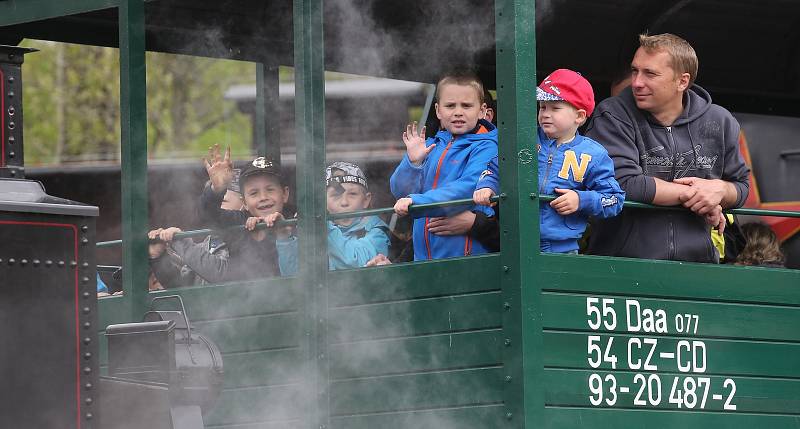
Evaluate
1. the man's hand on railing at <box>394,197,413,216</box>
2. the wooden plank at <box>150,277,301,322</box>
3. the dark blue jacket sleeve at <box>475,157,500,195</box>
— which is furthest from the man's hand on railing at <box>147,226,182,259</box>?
the dark blue jacket sleeve at <box>475,157,500,195</box>

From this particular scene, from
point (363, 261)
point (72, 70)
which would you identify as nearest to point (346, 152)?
point (72, 70)

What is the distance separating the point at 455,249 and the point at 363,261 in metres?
0.59

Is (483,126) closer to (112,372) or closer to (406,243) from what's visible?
(406,243)

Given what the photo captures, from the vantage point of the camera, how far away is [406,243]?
700 cm

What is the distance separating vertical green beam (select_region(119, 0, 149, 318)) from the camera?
657cm

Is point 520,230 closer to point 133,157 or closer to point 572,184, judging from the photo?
point 572,184

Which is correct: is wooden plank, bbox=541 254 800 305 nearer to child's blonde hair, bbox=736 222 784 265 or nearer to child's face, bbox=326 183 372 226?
child's face, bbox=326 183 372 226

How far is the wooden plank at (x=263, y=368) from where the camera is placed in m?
6.09

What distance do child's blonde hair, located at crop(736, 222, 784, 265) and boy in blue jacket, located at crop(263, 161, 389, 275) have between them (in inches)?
88.0

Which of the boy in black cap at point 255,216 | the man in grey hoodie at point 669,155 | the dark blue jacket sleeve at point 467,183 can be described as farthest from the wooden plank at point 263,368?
the man in grey hoodie at point 669,155

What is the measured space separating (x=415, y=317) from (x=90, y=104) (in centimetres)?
2204

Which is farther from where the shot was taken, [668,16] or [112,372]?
[668,16]

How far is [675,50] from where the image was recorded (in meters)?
5.89

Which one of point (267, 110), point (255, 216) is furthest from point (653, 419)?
point (267, 110)
